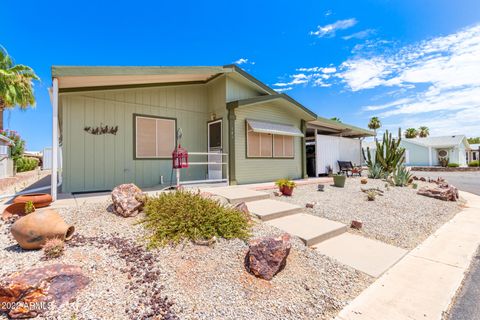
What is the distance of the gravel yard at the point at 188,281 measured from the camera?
213cm

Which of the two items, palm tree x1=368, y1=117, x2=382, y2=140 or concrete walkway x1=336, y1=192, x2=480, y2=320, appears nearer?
concrete walkway x1=336, y1=192, x2=480, y2=320

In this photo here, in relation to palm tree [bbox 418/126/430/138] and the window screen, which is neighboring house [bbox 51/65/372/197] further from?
palm tree [bbox 418/126/430/138]

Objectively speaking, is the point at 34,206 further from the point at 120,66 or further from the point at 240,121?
the point at 240,121

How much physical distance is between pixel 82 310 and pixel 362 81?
63.5 feet

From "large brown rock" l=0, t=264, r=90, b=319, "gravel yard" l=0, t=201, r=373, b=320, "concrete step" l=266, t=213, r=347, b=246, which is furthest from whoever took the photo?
"concrete step" l=266, t=213, r=347, b=246

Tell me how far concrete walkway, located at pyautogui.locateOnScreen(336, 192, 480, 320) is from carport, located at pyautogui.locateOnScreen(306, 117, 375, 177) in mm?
7981

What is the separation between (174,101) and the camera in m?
8.16

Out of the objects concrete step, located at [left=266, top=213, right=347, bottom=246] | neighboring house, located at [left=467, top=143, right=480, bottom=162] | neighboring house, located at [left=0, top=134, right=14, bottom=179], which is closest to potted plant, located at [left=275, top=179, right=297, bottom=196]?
concrete step, located at [left=266, top=213, right=347, bottom=246]

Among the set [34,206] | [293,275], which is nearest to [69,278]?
[293,275]

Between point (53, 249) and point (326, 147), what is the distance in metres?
13.0

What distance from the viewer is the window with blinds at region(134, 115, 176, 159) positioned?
7391 mm

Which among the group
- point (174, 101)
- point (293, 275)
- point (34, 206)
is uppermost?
point (174, 101)

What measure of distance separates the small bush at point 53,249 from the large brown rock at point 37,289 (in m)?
0.42

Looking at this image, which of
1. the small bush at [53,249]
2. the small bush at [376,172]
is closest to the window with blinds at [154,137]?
the small bush at [53,249]
